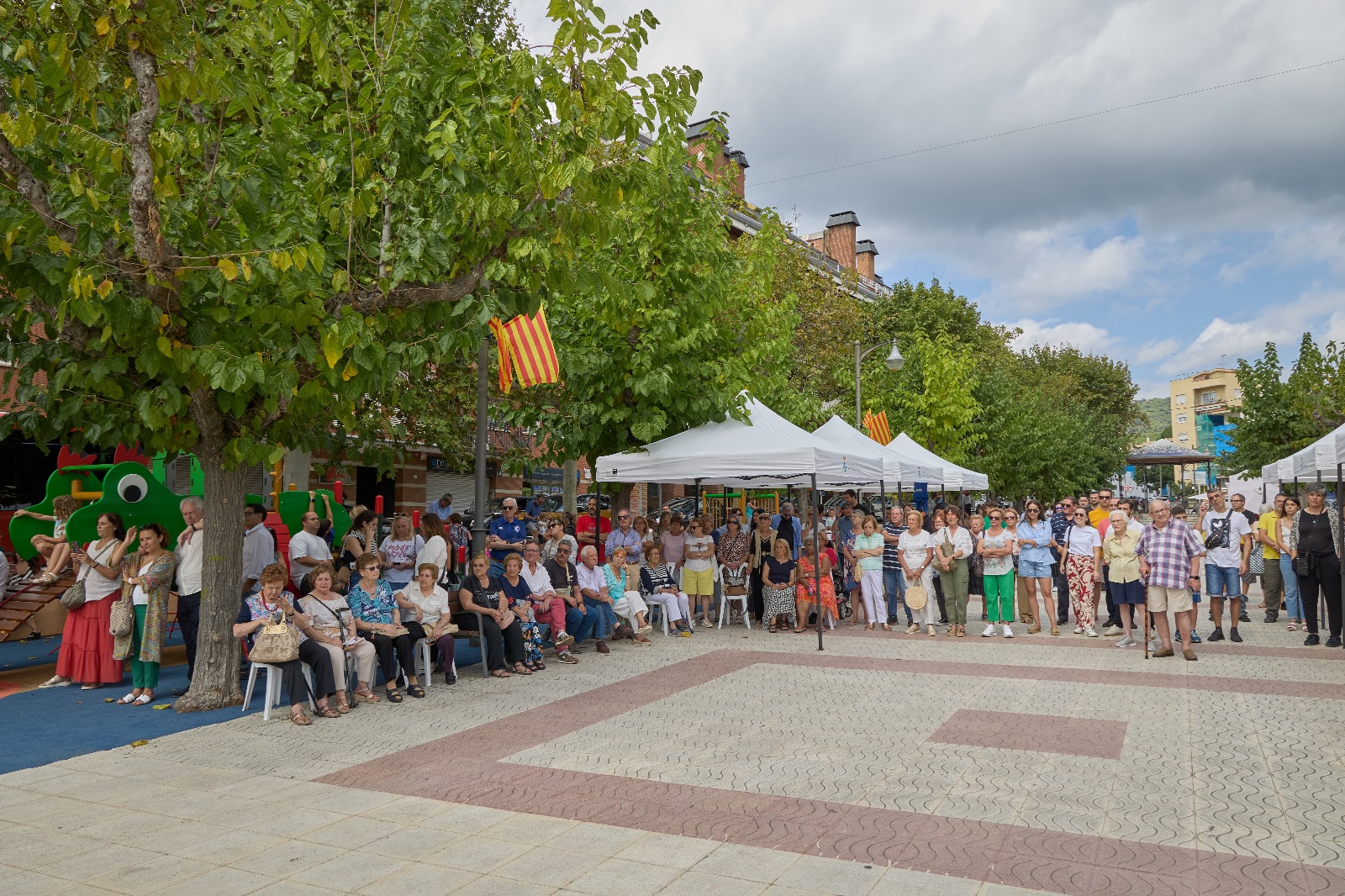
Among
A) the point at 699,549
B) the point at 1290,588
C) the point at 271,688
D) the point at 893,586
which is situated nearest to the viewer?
the point at 271,688

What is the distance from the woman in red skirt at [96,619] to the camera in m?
9.40

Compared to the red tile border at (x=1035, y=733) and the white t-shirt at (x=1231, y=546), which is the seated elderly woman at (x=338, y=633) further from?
the white t-shirt at (x=1231, y=546)

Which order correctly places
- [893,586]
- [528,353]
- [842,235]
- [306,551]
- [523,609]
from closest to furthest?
1. [306,551]
2. [523,609]
3. [528,353]
4. [893,586]
5. [842,235]

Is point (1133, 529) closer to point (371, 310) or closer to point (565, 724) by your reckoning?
point (565, 724)

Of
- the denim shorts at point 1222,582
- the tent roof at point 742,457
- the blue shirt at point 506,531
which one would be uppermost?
the tent roof at point 742,457

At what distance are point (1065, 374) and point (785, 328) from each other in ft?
140

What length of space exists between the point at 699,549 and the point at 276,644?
7073 mm

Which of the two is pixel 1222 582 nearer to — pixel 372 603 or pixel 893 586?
pixel 893 586

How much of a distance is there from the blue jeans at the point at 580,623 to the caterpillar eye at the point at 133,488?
4.95m

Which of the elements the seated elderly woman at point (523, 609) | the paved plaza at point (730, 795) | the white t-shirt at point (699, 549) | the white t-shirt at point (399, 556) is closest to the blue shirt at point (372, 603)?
the paved plaza at point (730, 795)

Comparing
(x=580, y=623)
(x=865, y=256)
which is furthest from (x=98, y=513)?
(x=865, y=256)

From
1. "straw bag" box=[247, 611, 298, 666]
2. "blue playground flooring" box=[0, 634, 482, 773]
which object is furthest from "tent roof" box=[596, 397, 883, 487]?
"straw bag" box=[247, 611, 298, 666]

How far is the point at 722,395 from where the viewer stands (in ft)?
50.7

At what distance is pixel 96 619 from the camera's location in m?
9.60
